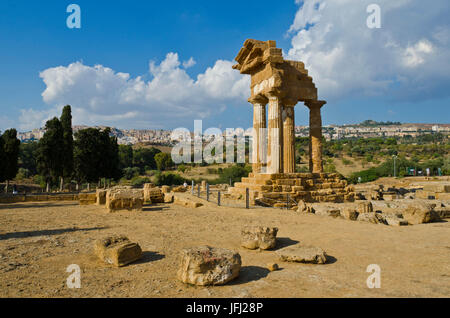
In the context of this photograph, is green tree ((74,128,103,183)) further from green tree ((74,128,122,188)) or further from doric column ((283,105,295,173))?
doric column ((283,105,295,173))

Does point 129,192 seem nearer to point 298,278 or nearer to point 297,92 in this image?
point 298,278

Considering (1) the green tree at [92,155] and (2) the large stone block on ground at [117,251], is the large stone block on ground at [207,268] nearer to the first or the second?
(2) the large stone block on ground at [117,251]

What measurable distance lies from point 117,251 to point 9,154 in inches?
1089

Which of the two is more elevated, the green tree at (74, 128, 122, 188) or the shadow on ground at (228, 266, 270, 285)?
the green tree at (74, 128, 122, 188)

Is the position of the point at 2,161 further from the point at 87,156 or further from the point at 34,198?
the point at 34,198

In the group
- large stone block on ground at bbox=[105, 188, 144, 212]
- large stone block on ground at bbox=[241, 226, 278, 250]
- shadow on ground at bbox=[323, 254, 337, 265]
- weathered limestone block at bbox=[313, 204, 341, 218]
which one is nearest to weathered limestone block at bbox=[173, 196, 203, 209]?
large stone block on ground at bbox=[105, 188, 144, 212]

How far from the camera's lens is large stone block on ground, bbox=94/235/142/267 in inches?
182

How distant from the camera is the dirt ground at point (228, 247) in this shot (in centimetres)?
368

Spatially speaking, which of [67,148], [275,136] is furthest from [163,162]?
[275,136]

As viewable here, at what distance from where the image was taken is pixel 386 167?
4756 centimetres

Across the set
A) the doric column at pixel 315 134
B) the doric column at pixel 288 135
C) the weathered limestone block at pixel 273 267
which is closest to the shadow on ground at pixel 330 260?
the weathered limestone block at pixel 273 267

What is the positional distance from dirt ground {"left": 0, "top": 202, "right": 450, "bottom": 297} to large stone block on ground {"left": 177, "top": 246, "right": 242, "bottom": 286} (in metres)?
0.11
